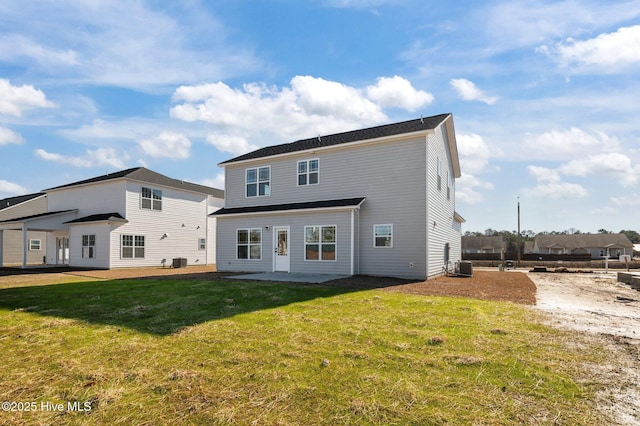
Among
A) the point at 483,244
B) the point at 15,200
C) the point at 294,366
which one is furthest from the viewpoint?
the point at 483,244

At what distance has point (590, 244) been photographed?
65.1 m

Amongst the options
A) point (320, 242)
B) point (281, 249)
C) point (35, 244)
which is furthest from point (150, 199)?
point (35, 244)

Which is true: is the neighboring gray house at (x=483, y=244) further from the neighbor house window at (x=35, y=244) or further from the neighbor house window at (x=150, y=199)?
the neighbor house window at (x=35, y=244)

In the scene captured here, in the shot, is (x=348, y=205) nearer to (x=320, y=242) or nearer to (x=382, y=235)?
(x=382, y=235)

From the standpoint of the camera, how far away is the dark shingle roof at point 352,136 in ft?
56.2

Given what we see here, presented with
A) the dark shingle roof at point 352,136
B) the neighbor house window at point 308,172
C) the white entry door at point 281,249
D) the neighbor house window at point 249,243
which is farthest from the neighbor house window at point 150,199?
the neighbor house window at point 308,172

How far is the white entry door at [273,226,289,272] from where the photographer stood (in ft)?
61.1

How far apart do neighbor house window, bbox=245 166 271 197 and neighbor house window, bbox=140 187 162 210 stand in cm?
975

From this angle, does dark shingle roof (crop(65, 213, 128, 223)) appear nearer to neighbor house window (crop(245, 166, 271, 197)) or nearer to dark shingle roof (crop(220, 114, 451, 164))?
dark shingle roof (crop(220, 114, 451, 164))

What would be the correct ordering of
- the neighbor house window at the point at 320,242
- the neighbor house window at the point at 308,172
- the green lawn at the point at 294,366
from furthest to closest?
the neighbor house window at the point at 308,172, the neighbor house window at the point at 320,242, the green lawn at the point at 294,366

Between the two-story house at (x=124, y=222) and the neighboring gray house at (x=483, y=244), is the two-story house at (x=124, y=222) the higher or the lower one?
the higher one

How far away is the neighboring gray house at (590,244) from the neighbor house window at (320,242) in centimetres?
6538

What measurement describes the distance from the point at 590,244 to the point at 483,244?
18421 mm

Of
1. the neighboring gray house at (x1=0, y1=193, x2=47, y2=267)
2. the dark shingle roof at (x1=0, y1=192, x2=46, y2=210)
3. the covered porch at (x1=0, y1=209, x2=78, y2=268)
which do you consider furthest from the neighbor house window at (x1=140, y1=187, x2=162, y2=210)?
the dark shingle roof at (x1=0, y1=192, x2=46, y2=210)
